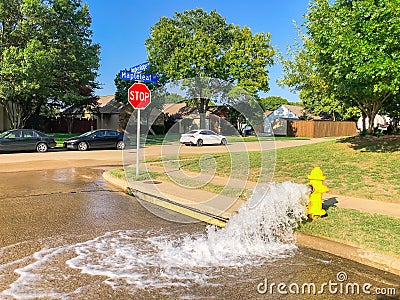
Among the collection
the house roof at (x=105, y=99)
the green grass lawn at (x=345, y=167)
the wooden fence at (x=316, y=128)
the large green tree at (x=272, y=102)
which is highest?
the large green tree at (x=272, y=102)

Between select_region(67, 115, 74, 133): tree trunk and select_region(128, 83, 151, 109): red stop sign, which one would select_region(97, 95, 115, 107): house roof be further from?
select_region(128, 83, 151, 109): red stop sign

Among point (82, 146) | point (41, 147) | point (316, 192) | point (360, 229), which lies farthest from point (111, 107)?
point (360, 229)

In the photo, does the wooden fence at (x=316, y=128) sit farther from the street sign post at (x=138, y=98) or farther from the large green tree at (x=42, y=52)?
the street sign post at (x=138, y=98)

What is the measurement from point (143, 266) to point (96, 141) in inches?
779

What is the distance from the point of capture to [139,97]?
36.3ft

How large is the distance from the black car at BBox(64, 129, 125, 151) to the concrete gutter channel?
460 inches

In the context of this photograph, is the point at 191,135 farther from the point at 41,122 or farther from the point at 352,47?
the point at 41,122

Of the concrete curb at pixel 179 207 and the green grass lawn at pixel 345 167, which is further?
the green grass lawn at pixel 345 167

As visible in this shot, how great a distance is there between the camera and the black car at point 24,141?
66.0 ft

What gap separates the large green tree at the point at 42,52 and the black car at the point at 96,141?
449 cm

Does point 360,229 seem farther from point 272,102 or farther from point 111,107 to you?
point 272,102

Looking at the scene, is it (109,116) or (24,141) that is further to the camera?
(109,116)

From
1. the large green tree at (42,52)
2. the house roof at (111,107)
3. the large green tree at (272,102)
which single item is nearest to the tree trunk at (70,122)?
the house roof at (111,107)

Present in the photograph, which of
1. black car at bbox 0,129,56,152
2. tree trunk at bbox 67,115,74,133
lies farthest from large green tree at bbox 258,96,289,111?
black car at bbox 0,129,56,152
